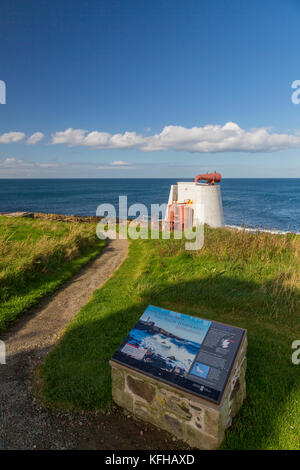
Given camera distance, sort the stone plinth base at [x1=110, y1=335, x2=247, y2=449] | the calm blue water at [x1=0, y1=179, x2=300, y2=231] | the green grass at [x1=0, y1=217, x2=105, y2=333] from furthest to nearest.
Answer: the calm blue water at [x1=0, y1=179, x2=300, y2=231] → the green grass at [x1=0, y1=217, x2=105, y2=333] → the stone plinth base at [x1=110, y1=335, x2=247, y2=449]

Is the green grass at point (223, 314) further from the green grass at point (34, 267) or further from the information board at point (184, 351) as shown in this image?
the green grass at point (34, 267)

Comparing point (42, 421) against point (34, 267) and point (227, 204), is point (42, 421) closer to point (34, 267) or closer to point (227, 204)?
point (34, 267)

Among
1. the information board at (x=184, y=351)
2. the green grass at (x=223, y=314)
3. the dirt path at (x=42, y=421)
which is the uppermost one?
the information board at (x=184, y=351)

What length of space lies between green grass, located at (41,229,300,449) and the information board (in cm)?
108

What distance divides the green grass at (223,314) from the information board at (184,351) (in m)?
1.08

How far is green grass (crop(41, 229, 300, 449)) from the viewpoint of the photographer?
15.0 feet

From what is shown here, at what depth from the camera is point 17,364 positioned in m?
6.11

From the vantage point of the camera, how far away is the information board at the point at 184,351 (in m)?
3.90

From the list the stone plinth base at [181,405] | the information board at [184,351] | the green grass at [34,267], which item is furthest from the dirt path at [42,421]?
the green grass at [34,267]

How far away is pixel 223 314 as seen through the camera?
25.7 feet

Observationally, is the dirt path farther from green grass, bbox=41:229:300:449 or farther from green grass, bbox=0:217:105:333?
green grass, bbox=0:217:105:333

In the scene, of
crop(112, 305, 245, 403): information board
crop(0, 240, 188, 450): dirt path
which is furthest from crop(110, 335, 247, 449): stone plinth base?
crop(0, 240, 188, 450): dirt path

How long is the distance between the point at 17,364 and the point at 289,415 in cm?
566

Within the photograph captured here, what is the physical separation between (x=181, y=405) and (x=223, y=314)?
14.1 ft
